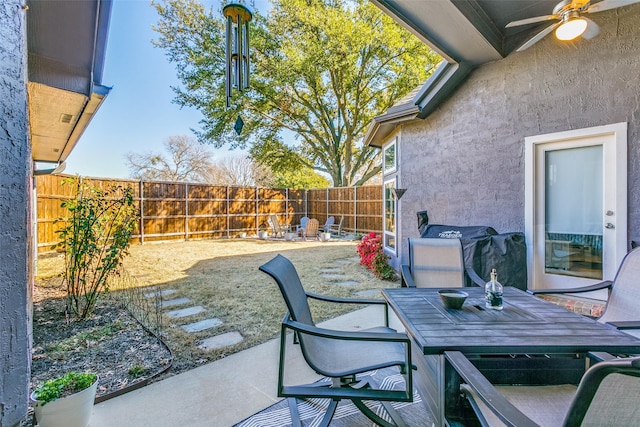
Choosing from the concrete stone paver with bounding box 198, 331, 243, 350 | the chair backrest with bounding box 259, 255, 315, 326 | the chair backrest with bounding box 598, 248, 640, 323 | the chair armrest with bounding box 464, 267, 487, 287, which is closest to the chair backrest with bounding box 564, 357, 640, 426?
the chair backrest with bounding box 259, 255, 315, 326

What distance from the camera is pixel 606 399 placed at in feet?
3.05

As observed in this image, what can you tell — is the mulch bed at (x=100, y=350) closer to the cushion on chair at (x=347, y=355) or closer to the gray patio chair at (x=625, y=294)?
the cushion on chair at (x=347, y=355)

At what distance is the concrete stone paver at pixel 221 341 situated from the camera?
2758 millimetres

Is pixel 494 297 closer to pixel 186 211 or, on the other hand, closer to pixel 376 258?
pixel 376 258

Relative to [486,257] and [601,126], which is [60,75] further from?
[601,126]

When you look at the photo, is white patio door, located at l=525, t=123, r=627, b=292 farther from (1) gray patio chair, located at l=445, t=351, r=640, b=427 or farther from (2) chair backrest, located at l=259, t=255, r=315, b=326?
(2) chair backrest, located at l=259, t=255, r=315, b=326

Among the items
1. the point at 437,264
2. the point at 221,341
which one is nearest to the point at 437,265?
the point at 437,264

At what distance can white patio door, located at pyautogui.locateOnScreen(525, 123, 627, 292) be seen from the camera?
9.94 feet

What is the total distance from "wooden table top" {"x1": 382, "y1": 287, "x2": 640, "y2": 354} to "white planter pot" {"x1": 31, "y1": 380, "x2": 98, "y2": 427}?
1.78m

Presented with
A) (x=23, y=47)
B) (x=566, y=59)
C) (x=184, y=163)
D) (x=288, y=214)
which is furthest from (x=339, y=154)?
(x=23, y=47)

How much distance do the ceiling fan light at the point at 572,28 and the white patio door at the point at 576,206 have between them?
111 cm

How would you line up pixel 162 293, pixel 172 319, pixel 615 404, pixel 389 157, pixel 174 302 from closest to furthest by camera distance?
pixel 615 404, pixel 172 319, pixel 174 302, pixel 162 293, pixel 389 157

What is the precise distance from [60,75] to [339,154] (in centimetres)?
1358

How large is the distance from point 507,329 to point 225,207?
37.8 ft
